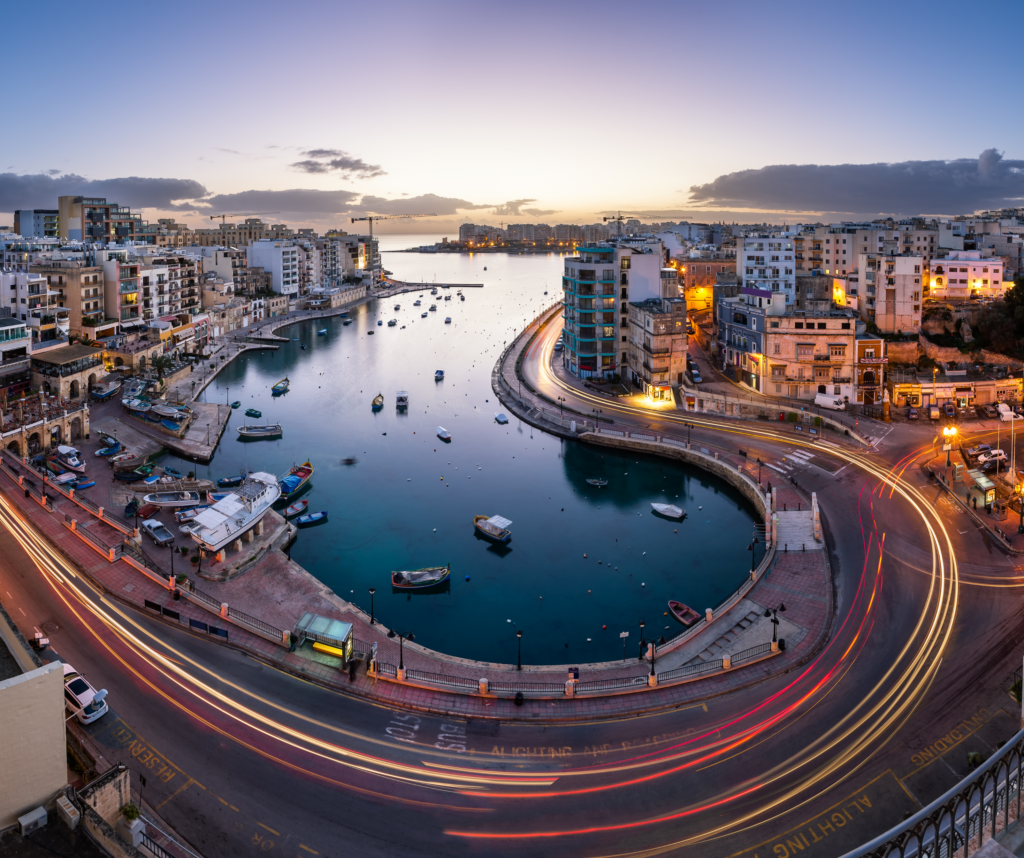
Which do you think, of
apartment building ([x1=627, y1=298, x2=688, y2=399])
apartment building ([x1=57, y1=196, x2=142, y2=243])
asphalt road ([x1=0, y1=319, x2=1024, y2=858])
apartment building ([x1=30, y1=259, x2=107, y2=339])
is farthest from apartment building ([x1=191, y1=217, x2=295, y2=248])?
asphalt road ([x1=0, y1=319, x2=1024, y2=858])

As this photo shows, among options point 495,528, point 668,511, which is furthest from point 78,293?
point 668,511

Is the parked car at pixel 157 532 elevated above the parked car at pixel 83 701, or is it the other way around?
the parked car at pixel 157 532

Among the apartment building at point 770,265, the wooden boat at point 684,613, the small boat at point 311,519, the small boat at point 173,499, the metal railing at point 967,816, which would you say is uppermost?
the apartment building at point 770,265

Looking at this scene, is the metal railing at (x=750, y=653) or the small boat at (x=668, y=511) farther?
the small boat at (x=668, y=511)

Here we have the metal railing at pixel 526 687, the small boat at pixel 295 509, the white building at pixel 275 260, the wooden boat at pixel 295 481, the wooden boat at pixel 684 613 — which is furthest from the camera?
the white building at pixel 275 260

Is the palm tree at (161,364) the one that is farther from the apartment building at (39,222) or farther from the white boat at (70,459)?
the apartment building at (39,222)

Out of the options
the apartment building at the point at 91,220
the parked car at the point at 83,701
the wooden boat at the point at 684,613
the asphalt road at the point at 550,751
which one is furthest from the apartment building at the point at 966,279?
the apartment building at the point at 91,220

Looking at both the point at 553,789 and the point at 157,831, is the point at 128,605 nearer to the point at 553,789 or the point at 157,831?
the point at 157,831
